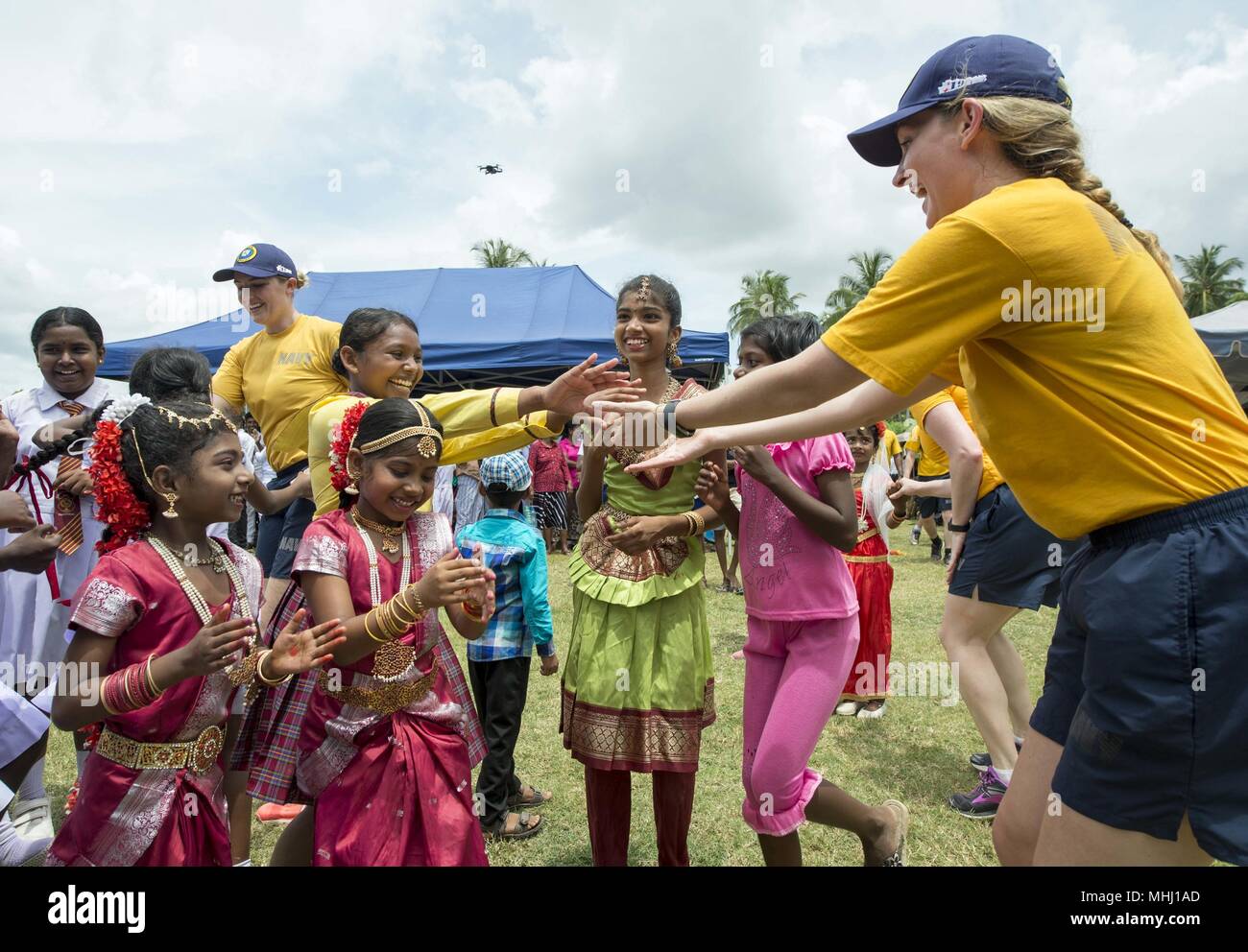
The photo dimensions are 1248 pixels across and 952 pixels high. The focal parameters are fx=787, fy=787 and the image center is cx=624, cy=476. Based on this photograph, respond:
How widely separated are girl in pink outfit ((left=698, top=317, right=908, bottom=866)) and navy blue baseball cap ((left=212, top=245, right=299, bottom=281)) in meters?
2.79

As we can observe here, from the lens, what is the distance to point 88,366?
371cm

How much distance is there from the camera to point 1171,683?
4.77ft

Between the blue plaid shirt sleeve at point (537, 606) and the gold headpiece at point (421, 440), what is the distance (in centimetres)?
129

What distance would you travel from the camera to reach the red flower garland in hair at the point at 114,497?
221cm

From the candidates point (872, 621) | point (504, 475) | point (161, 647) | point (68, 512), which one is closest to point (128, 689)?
point (161, 647)

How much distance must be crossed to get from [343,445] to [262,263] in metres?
2.19

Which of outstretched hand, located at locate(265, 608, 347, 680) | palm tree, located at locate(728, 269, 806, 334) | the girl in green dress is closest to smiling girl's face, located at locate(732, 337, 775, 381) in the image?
the girl in green dress

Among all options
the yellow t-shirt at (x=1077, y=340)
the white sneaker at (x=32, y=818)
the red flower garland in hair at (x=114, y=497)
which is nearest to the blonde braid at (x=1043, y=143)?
the yellow t-shirt at (x=1077, y=340)

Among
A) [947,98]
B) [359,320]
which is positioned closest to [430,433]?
[359,320]

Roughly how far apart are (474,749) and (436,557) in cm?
67

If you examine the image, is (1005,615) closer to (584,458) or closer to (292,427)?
(584,458)

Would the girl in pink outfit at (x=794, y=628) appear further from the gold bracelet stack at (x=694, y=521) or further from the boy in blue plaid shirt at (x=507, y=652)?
the boy in blue plaid shirt at (x=507, y=652)

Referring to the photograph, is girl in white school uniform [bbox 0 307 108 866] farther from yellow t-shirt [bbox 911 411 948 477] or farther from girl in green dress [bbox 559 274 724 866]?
yellow t-shirt [bbox 911 411 948 477]

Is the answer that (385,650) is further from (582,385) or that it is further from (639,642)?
(582,385)
